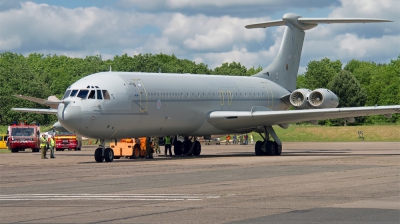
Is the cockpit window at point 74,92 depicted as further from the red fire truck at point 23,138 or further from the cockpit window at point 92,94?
the red fire truck at point 23,138

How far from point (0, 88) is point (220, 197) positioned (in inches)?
3344

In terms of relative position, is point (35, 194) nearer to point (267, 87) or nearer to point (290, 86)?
point (267, 87)

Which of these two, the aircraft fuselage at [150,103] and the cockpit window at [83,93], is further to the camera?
the cockpit window at [83,93]

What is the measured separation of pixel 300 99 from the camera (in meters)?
44.6

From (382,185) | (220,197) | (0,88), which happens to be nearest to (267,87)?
(382,185)

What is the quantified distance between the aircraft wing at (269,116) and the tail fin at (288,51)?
271 inches

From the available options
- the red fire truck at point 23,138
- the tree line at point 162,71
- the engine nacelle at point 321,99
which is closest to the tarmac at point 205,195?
the engine nacelle at point 321,99

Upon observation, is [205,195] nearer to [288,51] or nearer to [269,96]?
[269,96]

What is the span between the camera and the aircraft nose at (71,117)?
108ft

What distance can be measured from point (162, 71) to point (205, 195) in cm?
10522

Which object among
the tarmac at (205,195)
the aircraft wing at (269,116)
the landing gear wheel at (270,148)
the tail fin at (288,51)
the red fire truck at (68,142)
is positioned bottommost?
the tarmac at (205,195)

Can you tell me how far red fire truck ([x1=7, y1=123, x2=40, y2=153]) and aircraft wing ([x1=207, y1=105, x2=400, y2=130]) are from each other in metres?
20.4

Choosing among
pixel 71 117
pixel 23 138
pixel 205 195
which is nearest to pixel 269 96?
pixel 71 117

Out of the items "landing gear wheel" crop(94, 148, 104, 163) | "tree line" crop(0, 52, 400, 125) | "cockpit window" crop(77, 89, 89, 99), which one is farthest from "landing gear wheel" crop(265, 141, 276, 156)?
"tree line" crop(0, 52, 400, 125)
